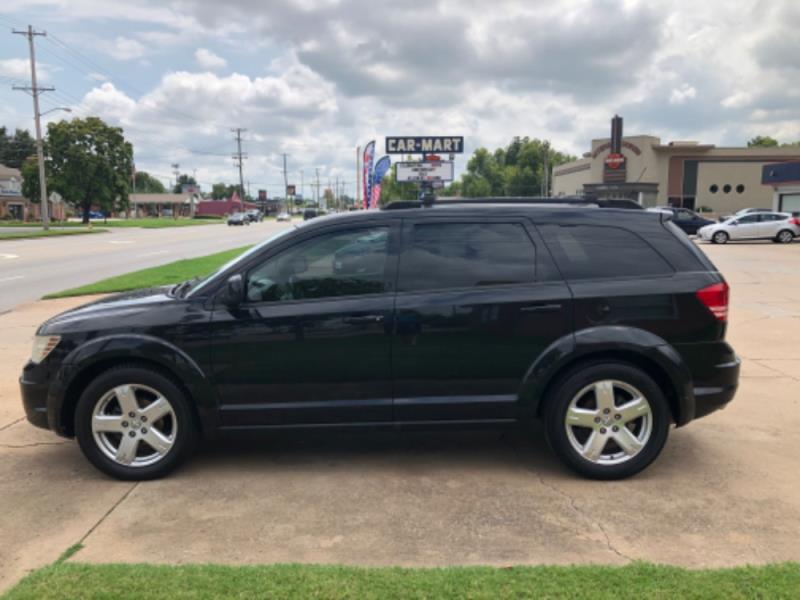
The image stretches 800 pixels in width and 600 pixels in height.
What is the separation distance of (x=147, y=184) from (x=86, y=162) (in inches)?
5147

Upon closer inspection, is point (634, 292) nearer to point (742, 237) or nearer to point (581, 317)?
point (581, 317)

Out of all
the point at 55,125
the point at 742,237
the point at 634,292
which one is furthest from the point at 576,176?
the point at 634,292

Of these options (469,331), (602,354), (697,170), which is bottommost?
(602,354)

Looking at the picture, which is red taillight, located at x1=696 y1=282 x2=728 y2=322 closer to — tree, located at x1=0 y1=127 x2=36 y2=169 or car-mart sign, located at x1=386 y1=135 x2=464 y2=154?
car-mart sign, located at x1=386 y1=135 x2=464 y2=154

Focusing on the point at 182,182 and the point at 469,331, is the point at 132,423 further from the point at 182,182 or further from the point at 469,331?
the point at 182,182

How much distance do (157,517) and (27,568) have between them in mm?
693

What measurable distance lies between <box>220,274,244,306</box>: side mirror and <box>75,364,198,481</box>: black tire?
0.64m

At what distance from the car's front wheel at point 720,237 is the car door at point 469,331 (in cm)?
2956

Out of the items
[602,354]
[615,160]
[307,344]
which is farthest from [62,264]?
[615,160]

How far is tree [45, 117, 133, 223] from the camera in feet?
191

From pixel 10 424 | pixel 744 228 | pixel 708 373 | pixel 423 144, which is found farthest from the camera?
pixel 423 144

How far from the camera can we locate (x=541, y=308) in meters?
4.05

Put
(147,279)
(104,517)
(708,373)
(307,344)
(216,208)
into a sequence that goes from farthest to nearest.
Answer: (216,208) < (147,279) < (708,373) < (307,344) < (104,517)

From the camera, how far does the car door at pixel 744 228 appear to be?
29.7m
